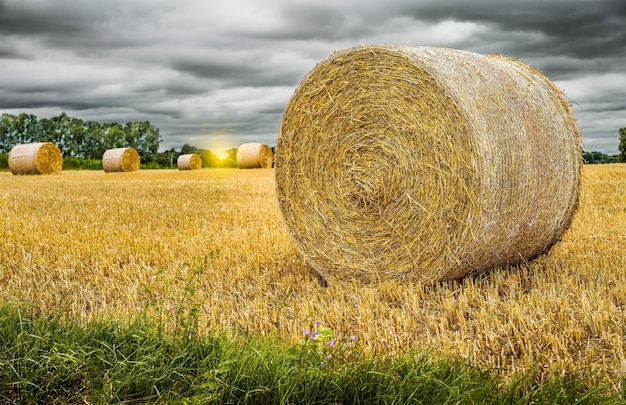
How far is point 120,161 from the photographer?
31.0 meters

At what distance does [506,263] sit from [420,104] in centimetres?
172

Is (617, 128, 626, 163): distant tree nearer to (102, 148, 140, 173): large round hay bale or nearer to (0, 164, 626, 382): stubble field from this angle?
(102, 148, 140, 173): large round hay bale

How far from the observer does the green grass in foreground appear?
8.80 ft

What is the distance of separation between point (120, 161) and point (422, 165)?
92.8ft

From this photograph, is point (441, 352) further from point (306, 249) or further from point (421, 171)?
point (306, 249)

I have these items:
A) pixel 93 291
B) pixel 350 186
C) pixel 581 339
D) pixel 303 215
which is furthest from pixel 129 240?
pixel 581 339

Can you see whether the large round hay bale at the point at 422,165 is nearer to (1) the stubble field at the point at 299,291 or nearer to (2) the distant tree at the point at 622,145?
(1) the stubble field at the point at 299,291

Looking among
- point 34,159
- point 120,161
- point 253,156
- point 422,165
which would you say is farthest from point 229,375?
point 120,161

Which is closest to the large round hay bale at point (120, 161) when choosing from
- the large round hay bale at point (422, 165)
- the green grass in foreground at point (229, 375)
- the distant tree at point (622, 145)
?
the large round hay bale at point (422, 165)

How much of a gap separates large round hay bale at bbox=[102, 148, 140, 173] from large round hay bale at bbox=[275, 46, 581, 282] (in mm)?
26864

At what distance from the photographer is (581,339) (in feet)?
12.0

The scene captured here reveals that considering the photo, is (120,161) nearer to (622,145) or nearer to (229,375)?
(229,375)

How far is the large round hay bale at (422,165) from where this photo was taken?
15.8 feet

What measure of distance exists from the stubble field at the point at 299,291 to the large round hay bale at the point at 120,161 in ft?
73.8
